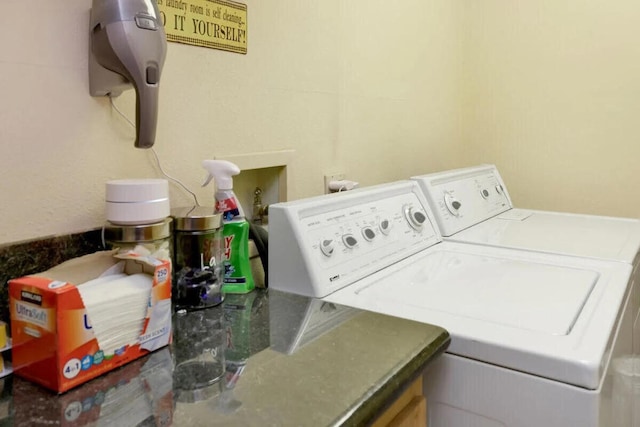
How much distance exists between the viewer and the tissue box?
2.06 feet

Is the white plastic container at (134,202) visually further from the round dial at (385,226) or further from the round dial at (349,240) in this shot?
the round dial at (385,226)

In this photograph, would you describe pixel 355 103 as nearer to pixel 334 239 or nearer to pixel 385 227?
pixel 385 227

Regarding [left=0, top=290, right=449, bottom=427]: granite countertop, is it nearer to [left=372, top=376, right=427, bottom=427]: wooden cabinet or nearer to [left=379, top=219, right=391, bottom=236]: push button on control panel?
[left=372, top=376, right=427, bottom=427]: wooden cabinet

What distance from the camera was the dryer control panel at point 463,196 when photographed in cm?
151

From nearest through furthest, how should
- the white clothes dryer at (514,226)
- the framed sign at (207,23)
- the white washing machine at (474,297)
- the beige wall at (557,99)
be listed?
the white washing machine at (474,297)
the framed sign at (207,23)
the white clothes dryer at (514,226)
the beige wall at (557,99)

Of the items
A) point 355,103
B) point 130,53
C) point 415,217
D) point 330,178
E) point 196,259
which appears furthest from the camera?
point 355,103

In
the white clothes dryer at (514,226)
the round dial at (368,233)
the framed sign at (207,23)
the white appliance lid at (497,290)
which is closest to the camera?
the white appliance lid at (497,290)

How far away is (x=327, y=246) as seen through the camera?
107 cm

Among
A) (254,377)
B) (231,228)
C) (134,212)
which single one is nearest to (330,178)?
(231,228)

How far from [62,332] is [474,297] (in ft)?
2.34

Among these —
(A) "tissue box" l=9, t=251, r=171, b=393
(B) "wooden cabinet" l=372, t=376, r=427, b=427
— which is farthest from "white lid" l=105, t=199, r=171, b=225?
(B) "wooden cabinet" l=372, t=376, r=427, b=427

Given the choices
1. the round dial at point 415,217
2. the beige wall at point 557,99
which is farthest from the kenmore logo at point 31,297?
the beige wall at point 557,99

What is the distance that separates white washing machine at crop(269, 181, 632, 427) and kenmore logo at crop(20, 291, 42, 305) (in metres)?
0.49

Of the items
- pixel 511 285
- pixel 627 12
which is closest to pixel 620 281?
pixel 511 285
